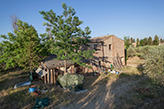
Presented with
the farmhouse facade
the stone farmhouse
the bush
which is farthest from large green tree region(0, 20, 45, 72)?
the bush

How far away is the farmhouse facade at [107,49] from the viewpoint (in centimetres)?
1786

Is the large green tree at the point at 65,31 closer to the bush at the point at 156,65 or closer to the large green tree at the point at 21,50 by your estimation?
the large green tree at the point at 21,50

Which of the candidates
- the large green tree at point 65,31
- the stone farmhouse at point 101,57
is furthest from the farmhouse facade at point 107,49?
the large green tree at point 65,31

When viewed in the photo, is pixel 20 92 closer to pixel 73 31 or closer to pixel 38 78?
pixel 38 78

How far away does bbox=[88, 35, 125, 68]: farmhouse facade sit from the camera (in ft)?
58.6

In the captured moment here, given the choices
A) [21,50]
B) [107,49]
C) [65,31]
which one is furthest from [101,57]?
[21,50]

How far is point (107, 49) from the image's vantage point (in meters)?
18.8

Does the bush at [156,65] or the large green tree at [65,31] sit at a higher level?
the large green tree at [65,31]

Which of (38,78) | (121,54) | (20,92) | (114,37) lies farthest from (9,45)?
(121,54)

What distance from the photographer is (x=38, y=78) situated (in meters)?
12.6

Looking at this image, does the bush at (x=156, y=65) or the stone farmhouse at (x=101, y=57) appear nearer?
the bush at (x=156, y=65)

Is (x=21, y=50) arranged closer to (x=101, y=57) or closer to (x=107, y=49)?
(x=101, y=57)

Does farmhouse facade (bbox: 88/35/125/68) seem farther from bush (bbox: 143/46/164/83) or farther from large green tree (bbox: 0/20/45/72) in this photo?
bush (bbox: 143/46/164/83)

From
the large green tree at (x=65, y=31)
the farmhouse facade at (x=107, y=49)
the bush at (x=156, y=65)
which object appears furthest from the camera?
the farmhouse facade at (x=107, y=49)
